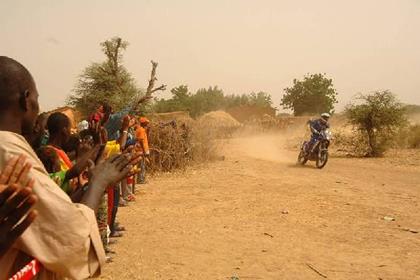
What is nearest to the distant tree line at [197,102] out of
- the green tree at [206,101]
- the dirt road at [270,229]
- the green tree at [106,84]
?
the green tree at [206,101]

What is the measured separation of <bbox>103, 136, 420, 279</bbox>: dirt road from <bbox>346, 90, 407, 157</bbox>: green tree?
25.1 ft

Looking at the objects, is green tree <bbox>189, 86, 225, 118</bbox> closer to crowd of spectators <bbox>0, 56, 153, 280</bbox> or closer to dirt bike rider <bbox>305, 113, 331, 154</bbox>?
dirt bike rider <bbox>305, 113, 331, 154</bbox>

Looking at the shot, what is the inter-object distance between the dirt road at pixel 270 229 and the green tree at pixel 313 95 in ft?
126

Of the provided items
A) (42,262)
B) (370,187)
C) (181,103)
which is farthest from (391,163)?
(181,103)

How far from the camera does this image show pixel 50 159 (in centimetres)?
371

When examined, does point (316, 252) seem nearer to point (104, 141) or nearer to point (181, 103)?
point (104, 141)

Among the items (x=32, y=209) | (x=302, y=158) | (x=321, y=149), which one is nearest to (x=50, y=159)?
(x=32, y=209)

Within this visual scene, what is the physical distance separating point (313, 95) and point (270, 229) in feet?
146

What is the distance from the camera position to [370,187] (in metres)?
10.9

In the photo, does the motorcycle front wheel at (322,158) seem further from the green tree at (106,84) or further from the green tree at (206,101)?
the green tree at (206,101)

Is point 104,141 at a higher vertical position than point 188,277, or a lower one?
higher

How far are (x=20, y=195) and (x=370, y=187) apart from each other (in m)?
10.4

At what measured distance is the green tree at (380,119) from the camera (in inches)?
761

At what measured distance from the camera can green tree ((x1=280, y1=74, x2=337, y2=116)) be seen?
49438 mm
